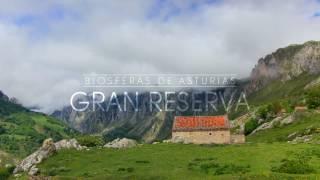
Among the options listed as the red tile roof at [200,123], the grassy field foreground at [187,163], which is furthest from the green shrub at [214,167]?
the red tile roof at [200,123]

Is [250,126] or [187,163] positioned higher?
[250,126]

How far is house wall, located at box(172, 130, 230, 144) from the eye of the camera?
113188mm

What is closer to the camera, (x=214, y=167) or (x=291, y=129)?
(x=214, y=167)

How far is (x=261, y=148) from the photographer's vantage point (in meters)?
82.3

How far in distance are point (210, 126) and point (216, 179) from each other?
5621 cm

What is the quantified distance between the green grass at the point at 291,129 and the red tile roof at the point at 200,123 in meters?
17.8

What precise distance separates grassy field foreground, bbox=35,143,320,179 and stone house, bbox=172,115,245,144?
1980cm

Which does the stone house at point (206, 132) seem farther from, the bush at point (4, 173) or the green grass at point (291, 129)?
the bush at point (4, 173)

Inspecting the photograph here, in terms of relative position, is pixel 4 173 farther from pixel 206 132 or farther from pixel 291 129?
pixel 291 129

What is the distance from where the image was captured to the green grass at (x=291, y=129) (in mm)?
125438

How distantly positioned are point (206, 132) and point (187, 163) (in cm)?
4096

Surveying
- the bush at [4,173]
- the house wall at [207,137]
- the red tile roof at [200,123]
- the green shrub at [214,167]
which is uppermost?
the red tile roof at [200,123]

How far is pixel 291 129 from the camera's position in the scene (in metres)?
136

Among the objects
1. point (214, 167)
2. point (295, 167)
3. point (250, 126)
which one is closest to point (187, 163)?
point (214, 167)
